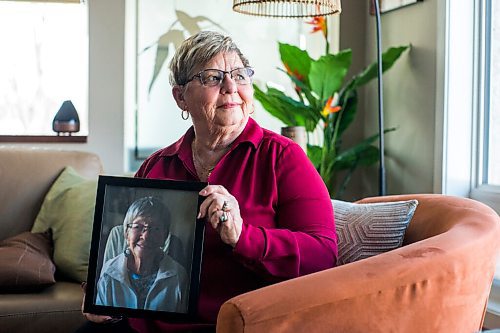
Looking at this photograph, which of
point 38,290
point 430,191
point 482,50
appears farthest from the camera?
point 430,191

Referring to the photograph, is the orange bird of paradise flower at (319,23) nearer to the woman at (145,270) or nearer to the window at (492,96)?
the window at (492,96)

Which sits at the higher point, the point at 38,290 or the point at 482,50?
the point at 482,50

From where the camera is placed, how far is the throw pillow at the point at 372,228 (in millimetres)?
1813

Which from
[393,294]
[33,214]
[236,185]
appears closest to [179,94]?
[236,185]

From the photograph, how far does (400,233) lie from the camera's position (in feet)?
5.95

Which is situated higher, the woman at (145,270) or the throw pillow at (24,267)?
the woman at (145,270)

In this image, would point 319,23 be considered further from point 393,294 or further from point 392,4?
point 393,294

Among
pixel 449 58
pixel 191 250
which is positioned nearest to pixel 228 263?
pixel 191 250

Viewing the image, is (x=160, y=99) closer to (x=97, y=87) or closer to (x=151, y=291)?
(x=97, y=87)

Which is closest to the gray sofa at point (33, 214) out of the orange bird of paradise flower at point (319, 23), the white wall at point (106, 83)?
the white wall at point (106, 83)

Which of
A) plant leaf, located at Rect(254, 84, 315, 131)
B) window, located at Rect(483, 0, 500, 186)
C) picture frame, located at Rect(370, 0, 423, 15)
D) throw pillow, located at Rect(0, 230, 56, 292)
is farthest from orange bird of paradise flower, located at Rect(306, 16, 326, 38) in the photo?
throw pillow, located at Rect(0, 230, 56, 292)

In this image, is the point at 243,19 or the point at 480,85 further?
the point at 243,19

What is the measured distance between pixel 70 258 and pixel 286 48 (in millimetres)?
1390

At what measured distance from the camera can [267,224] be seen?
171 centimetres
